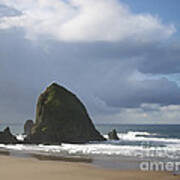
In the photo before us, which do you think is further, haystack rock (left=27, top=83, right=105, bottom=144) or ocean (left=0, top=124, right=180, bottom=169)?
haystack rock (left=27, top=83, right=105, bottom=144)

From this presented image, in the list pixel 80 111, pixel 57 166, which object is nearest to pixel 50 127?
pixel 80 111

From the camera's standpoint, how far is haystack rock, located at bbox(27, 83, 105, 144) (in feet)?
178

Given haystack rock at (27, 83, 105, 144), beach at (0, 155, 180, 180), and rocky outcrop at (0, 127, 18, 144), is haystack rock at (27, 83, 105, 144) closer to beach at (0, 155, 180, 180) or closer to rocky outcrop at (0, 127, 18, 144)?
rocky outcrop at (0, 127, 18, 144)

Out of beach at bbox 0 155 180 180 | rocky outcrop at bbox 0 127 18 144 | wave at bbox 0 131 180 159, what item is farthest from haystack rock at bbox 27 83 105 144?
beach at bbox 0 155 180 180

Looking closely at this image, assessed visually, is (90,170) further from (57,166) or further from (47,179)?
(47,179)

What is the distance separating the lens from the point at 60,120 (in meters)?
56.7

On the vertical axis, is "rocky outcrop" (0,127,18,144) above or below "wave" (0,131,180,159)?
above

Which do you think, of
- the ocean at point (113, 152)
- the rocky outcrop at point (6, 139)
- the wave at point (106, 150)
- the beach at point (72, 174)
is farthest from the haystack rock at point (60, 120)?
the beach at point (72, 174)

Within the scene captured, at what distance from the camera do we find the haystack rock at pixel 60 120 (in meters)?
54.4

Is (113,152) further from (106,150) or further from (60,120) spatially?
(60,120)

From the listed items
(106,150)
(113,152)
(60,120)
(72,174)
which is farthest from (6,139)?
(72,174)

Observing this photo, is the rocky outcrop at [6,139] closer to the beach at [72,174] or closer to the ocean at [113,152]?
the ocean at [113,152]

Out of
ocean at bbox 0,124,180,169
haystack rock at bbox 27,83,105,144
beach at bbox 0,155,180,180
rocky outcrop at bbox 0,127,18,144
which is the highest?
haystack rock at bbox 27,83,105,144

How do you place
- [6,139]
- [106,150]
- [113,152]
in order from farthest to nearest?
[6,139]
[106,150]
[113,152]
